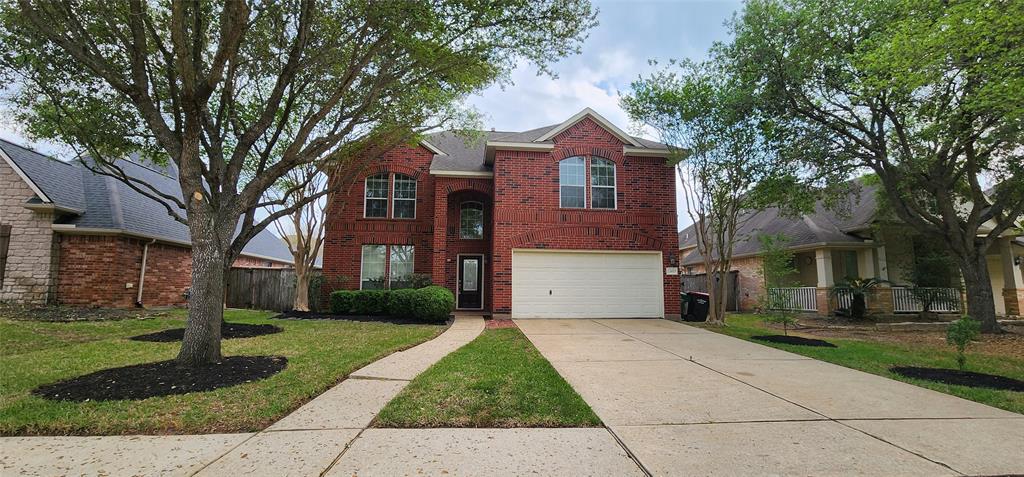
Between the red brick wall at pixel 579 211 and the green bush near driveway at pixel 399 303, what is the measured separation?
1.78m

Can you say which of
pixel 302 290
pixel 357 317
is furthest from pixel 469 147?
pixel 302 290

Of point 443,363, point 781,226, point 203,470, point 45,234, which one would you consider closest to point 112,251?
point 45,234

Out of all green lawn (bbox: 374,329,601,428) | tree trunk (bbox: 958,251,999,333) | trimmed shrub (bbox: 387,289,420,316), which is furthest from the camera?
trimmed shrub (bbox: 387,289,420,316)

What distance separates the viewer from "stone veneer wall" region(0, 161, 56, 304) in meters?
12.8

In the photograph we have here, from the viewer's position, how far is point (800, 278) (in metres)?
18.3

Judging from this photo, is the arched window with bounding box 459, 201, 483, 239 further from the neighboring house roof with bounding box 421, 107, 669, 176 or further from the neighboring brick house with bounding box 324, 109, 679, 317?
the neighboring house roof with bounding box 421, 107, 669, 176

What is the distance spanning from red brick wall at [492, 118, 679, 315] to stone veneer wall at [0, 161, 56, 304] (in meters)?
13.2

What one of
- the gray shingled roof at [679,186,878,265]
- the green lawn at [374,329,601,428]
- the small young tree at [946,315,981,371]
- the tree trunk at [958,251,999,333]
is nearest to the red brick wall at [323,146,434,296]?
the green lawn at [374,329,601,428]

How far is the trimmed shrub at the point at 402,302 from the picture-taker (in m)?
12.4

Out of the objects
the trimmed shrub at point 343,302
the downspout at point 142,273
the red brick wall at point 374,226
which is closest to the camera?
→ the trimmed shrub at point 343,302

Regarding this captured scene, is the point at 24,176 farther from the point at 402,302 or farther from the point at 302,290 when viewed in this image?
the point at 402,302

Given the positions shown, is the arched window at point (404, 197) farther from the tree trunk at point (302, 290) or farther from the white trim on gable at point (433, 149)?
the tree trunk at point (302, 290)

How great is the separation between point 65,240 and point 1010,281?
32.1m

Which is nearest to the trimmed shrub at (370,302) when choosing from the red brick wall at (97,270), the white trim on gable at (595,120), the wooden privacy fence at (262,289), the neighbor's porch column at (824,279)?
the wooden privacy fence at (262,289)
